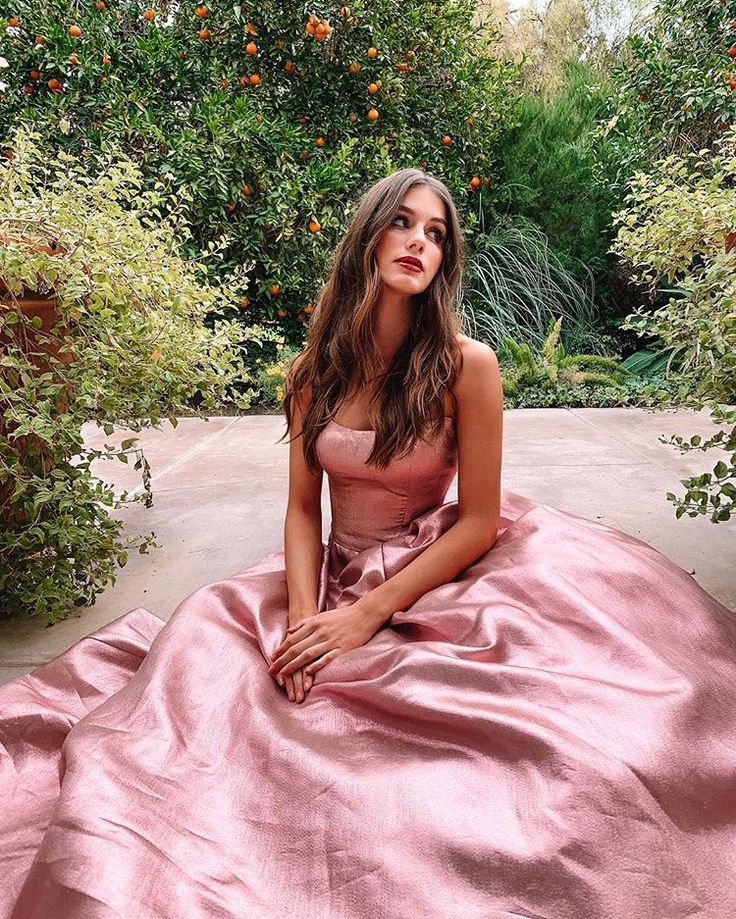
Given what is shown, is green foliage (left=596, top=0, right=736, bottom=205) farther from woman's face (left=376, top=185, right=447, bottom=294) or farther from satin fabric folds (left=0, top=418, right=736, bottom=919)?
satin fabric folds (left=0, top=418, right=736, bottom=919)

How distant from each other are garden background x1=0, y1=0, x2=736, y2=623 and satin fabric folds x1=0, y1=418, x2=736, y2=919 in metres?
0.80

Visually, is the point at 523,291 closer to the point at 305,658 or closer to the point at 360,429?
the point at 360,429

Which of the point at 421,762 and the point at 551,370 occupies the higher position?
the point at 421,762

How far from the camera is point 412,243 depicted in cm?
179

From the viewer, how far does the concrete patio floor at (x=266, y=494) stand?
8.73 feet

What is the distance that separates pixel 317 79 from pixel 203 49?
888 millimetres

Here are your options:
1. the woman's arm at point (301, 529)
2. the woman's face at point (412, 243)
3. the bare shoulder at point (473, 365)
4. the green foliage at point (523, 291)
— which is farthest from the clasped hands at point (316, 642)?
the green foliage at point (523, 291)

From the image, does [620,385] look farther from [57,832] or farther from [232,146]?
[57,832]

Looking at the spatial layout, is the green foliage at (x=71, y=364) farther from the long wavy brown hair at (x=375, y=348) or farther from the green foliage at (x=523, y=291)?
the green foliage at (x=523, y=291)

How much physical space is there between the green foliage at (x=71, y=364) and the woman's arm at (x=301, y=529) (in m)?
0.59

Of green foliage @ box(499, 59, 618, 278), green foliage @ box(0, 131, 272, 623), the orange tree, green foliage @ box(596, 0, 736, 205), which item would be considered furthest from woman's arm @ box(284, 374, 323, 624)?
green foliage @ box(499, 59, 618, 278)

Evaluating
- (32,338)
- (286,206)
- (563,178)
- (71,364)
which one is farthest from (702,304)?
(563,178)

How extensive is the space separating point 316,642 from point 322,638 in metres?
0.02

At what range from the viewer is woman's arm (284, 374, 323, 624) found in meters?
1.77
